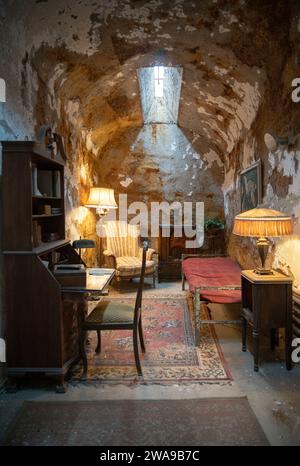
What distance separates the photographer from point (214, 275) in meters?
4.11

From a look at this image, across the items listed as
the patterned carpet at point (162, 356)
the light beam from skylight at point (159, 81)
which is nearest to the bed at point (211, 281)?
the patterned carpet at point (162, 356)

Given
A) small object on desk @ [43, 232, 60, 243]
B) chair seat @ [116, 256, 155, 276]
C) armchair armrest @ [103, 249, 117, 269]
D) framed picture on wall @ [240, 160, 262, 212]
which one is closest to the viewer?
small object on desk @ [43, 232, 60, 243]

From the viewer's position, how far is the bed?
3.16m

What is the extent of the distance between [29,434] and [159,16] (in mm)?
3380

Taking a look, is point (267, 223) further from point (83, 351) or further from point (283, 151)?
point (83, 351)

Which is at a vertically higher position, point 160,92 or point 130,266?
point 160,92

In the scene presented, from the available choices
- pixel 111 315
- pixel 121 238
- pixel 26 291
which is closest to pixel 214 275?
pixel 111 315

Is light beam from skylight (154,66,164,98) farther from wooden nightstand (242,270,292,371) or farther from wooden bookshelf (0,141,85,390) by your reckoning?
wooden nightstand (242,270,292,371)

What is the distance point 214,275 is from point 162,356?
4.88 ft

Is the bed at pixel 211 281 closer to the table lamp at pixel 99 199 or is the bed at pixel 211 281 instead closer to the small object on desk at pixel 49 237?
the small object on desk at pixel 49 237

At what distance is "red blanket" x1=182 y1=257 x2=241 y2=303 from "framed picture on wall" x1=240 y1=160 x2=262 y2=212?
89cm

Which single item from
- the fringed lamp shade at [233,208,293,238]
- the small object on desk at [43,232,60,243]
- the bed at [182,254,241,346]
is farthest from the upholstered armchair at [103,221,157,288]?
the fringed lamp shade at [233,208,293,238]

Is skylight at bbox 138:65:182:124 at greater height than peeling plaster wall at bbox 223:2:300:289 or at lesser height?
greater

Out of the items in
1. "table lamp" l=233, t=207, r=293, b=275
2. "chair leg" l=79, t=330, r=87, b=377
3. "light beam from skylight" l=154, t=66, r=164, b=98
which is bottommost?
"chair leg" l=79, t=330, r=87, b=377
